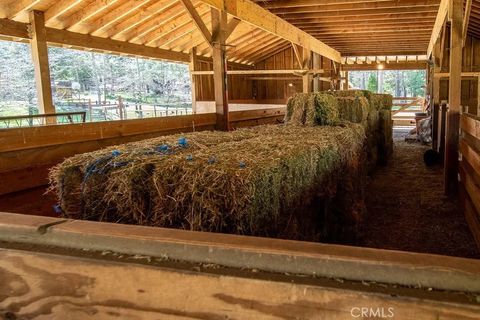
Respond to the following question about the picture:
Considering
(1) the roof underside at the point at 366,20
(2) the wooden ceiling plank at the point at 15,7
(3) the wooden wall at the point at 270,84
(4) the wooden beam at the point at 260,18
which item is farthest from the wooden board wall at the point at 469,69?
(2) the wooden ceiling plank at the point at 15,7

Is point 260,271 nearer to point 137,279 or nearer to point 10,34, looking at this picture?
point 137,279

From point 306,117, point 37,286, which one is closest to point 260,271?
point 37,286

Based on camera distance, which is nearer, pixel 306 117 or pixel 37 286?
pixel 37 286

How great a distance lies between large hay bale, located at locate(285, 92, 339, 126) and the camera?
4738 millimetres

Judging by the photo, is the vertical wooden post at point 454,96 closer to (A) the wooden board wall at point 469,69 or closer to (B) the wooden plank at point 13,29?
(B) the wooden plank at point 13,29

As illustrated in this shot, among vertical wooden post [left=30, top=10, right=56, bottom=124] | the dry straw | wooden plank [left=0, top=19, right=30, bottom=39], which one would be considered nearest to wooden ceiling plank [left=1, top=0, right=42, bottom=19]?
wooden plank [left=0, top=19, right=30, bottom=39]

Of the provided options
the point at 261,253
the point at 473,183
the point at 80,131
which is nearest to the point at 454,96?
the point at 473,183

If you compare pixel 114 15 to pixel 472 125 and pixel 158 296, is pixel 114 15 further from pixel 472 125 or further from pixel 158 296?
pixel 158 296

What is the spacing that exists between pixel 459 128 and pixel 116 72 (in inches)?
1051

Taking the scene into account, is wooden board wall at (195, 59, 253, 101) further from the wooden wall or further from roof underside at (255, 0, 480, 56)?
roof underside at (255, 0, 480, 56)

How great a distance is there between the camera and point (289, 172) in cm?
235

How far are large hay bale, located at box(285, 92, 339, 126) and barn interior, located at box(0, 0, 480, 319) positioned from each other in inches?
0.7

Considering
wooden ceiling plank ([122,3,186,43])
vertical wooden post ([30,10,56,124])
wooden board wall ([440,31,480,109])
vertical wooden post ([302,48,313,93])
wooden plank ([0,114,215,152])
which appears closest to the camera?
wooden plank ([0,114,215,152])

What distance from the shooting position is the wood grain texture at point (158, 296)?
0.70m
